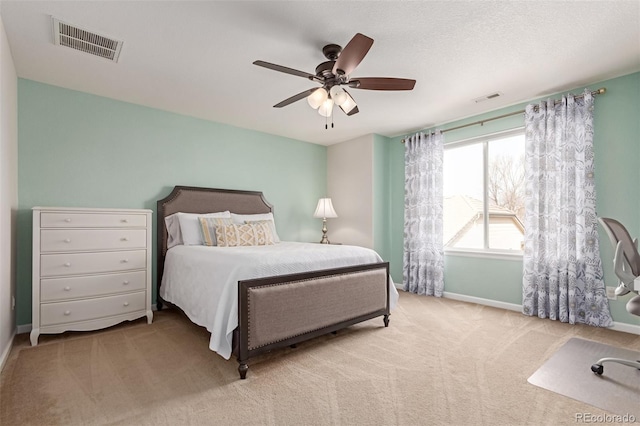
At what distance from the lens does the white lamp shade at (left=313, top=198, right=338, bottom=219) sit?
16.7ft

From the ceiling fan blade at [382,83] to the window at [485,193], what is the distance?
2245 millimetres

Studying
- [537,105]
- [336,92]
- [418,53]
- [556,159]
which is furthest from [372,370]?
[537,105]

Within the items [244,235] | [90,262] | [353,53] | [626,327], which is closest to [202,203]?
[244,235]

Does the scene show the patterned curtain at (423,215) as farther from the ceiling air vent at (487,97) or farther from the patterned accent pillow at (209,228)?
the patterned accent pillow at (209,228)

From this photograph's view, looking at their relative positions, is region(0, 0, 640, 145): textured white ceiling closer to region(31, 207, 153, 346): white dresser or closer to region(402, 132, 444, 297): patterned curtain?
region(402, 132, 444, 297): patterned curtain

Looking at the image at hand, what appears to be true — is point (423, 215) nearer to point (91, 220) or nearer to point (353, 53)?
point (353, 53)

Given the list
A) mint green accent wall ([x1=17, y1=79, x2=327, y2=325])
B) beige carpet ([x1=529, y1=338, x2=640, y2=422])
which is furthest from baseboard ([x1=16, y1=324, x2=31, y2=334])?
beige carpet ([x1=529, y1=338, x2=640, y2=422])

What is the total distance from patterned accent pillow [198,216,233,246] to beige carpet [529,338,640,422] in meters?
3.14

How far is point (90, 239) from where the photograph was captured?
9.70ft

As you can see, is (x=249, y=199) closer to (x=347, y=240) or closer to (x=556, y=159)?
(x=347, y=240)

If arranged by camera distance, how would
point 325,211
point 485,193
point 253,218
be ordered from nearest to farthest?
point 485,193, point 253,218, point 325,211

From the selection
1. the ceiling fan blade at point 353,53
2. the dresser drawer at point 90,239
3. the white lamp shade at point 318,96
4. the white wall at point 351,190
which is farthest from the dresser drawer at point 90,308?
the white wall at point 351,190

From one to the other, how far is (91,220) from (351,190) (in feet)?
11.7

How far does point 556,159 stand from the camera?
3.40m
